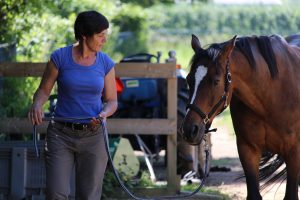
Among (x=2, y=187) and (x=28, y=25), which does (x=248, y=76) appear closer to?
(x=2, y=187)

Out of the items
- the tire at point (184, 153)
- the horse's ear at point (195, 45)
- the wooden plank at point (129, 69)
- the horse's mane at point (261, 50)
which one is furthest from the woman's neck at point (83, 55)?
the tire at point (184, 153)

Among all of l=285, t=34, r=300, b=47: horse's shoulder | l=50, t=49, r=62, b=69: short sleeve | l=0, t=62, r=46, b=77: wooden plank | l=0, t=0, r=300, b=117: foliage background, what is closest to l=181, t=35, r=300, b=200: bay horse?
l=285, t=34, r=300, b=47: horse's shoulder

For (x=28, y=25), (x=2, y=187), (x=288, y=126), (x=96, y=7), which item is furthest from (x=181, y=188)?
(x=96, y=7)

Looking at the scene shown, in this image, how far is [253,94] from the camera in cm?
688

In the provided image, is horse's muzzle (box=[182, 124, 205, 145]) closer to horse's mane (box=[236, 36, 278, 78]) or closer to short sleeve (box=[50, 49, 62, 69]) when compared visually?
horse's mane (box=[236, 36, 278, 78])

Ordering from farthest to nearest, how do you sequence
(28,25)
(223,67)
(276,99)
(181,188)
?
1. (28,25)
2. (181,188)
3. (276,99)
4. (223,67)

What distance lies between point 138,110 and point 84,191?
18.2 feet

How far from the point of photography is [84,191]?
6074 millimetres

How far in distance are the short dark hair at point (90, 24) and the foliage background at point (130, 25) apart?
449cm

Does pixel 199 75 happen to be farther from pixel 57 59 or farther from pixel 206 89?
pixel 57 59

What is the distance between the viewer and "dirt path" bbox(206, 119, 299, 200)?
9.52 meters

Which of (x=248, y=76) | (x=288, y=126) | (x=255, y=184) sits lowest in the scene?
(x=255, y=184)

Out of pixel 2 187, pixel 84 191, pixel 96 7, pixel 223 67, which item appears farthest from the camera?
pixel 96 7

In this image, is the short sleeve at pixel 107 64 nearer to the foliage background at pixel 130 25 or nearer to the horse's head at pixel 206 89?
the horse's head at pixel 206 89
